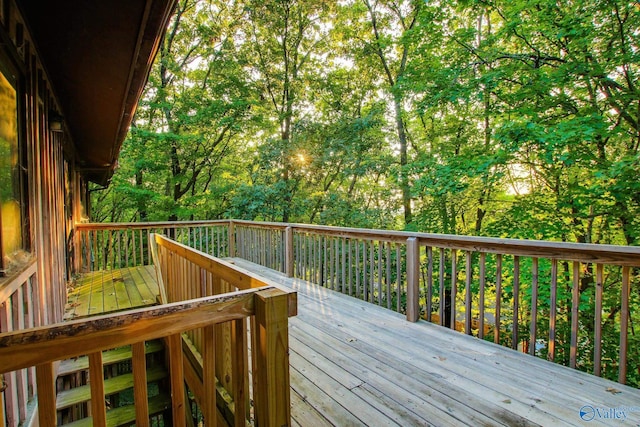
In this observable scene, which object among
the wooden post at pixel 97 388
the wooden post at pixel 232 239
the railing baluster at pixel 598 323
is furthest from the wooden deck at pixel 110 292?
the railing baluster at pixel 598 323

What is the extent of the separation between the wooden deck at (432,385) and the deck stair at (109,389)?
1.75 meters

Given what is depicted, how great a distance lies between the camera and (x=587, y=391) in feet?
6.67

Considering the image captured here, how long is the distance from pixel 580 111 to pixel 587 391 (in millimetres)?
5414

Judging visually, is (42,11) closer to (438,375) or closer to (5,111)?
(5,111)

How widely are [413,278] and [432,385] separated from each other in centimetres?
124

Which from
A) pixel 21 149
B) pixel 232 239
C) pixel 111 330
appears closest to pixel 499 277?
pixel 111 330

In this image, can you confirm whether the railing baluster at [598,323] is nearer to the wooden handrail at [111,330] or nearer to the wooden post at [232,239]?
the wooden handrail at [111,330]

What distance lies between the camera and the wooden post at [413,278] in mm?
3207

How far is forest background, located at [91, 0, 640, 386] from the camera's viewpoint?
515 centimetres

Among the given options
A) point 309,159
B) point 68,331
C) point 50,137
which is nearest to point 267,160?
point 309,159

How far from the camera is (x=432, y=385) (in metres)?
2.12

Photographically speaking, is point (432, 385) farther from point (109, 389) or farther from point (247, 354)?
point (109, 389)

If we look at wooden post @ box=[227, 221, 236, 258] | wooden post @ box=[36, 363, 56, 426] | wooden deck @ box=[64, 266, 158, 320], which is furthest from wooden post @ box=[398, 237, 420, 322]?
wooden post @ box=[227, 221, 236, 258]

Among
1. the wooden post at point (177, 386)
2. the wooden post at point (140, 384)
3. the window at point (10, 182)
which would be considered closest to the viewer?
the wooden post at point (140, 384)
